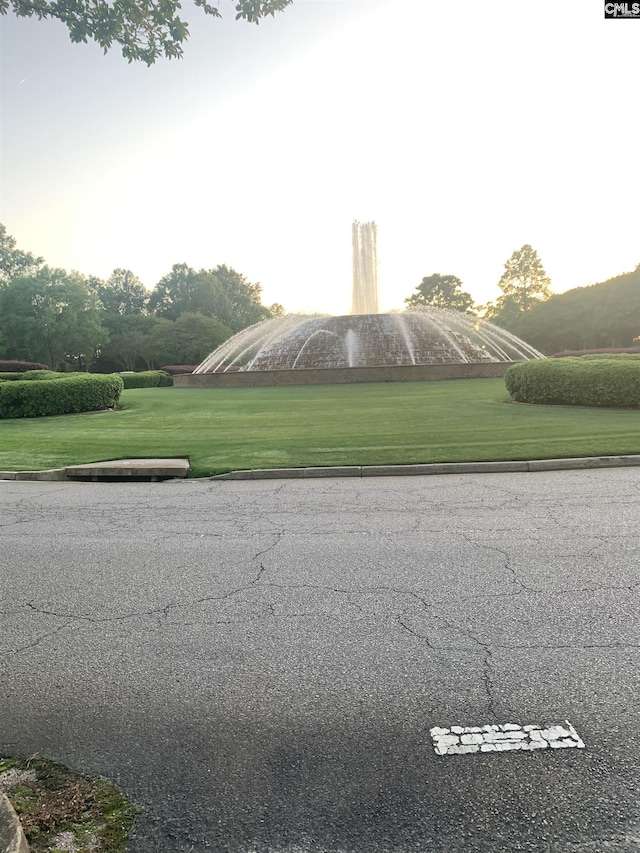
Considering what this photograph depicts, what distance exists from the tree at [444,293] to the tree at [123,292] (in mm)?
42817

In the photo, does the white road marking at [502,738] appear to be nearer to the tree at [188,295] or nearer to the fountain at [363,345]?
the fountain at [363,345]

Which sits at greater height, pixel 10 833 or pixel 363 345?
pixel 363 345

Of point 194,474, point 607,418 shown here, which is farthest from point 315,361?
point 194,474

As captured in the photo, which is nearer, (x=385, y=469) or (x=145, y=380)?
(x=385, y=469)

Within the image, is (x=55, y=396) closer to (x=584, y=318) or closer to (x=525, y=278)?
(x=584, y=318)

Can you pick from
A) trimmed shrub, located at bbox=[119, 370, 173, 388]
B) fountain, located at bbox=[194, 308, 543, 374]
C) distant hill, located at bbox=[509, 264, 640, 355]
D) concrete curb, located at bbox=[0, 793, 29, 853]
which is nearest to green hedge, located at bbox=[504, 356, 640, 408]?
fountain, located at bbox=[194, 308, 543, 374]

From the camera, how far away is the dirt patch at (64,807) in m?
2.18

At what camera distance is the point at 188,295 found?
88.2 meters

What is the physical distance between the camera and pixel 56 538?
648 cm

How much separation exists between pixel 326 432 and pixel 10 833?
1187cm

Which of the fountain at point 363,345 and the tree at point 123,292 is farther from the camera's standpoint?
the tree at point 123,292

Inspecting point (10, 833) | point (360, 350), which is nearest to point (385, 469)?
point (10, 833)

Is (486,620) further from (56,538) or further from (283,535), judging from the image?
(56,538)

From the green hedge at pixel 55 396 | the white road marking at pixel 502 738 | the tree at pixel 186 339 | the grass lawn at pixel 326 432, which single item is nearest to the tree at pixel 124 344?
the tree at pixel 186 339
